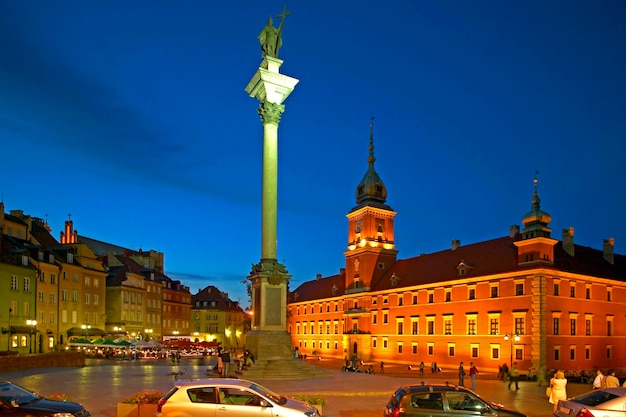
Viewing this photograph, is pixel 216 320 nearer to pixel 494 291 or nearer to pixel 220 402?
pixel 494 291

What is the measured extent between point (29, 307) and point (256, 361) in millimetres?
35935

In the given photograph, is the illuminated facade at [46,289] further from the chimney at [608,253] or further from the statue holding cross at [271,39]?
the chimney at [608,253]

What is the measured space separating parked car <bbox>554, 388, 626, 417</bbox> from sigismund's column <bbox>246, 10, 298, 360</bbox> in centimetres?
1717

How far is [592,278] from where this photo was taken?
193ft

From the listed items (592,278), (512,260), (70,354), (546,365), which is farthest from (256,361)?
(592,278)

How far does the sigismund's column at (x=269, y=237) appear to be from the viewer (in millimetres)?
30141

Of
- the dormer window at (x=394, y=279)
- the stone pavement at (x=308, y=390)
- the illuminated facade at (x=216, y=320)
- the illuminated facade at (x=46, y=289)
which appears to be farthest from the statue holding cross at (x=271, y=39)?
the illuminated facade at (x=216, y=320)

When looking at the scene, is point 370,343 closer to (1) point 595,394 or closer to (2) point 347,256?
(2) point 347,256

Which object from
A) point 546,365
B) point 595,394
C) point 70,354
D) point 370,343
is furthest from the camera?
point 370,343

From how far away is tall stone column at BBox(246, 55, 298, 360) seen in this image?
3011cm

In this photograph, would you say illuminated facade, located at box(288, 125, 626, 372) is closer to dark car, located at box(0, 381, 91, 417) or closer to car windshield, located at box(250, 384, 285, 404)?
car windshield, located at box(250, 384, 285, 404)

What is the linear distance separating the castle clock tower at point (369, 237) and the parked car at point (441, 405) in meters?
67.0

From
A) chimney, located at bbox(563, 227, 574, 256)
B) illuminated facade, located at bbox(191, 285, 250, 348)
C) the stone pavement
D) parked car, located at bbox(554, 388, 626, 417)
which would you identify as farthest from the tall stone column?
illuminated facade, located at bbox(191, 285, 250, 348)

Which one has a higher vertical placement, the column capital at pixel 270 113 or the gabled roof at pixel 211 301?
the column capital at pixel 270 113
